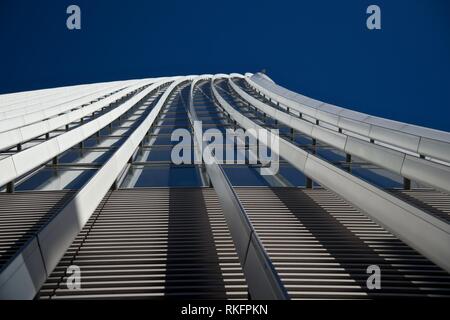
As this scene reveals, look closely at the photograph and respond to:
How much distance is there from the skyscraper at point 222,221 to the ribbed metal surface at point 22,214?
0.12 ft

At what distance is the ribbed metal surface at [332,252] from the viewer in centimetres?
659

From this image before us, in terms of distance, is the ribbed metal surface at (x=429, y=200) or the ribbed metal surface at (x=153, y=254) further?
the ribbed metal surface at (x=429, y=200)

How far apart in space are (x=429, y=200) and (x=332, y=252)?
3.97m

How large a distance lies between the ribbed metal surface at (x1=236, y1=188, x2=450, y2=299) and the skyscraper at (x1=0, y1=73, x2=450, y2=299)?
1.0 inches

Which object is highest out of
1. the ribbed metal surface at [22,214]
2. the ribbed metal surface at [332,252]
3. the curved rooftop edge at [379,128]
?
the curved rooftop edge at [379,128]

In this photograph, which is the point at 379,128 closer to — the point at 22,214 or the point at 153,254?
the point at 153,254

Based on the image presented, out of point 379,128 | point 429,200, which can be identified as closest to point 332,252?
point 429,200

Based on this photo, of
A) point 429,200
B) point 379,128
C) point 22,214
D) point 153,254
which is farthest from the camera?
point 379,128

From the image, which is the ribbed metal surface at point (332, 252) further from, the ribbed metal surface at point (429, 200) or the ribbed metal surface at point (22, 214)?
the ribbed metal surface at point (22, 214)

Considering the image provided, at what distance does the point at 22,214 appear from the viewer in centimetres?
928

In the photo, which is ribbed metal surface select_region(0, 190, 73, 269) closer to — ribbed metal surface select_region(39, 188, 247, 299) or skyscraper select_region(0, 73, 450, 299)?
skyscraper select_region(0, 73, 450, 299)

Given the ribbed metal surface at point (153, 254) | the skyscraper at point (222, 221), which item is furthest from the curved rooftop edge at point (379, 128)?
the ribbed metal surface at point (153, 254)
